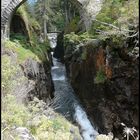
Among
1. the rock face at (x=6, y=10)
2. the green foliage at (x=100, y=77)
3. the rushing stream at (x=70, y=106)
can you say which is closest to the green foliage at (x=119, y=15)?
the green foliage at (x=100, y=77)

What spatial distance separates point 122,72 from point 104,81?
1.11 m

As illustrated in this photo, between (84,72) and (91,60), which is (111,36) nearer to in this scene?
(91,60)

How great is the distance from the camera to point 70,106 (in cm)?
1473

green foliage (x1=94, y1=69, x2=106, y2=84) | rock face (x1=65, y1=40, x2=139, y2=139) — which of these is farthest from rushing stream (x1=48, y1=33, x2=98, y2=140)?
green foliage (x1=94, y1=69, x2=106, y2=84)

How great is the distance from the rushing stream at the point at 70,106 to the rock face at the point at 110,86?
0.35 m

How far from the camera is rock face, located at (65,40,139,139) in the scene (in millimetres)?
10086

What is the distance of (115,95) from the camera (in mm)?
10914

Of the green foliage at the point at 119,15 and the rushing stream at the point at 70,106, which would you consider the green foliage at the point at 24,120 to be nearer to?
the rushing stream at the point at 70,106

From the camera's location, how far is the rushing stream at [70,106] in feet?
41.7

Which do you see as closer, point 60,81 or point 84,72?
point 84,72

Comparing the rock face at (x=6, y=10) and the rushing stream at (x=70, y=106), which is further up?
the rock face at (x=6, y=10)

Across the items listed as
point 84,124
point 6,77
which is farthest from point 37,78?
point 6,77

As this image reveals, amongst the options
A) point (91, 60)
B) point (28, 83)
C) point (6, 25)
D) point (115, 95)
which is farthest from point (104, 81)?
point (6, 25)

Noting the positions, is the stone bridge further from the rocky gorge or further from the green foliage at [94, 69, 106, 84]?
the green foliage at [94, 69, 106, 84]
